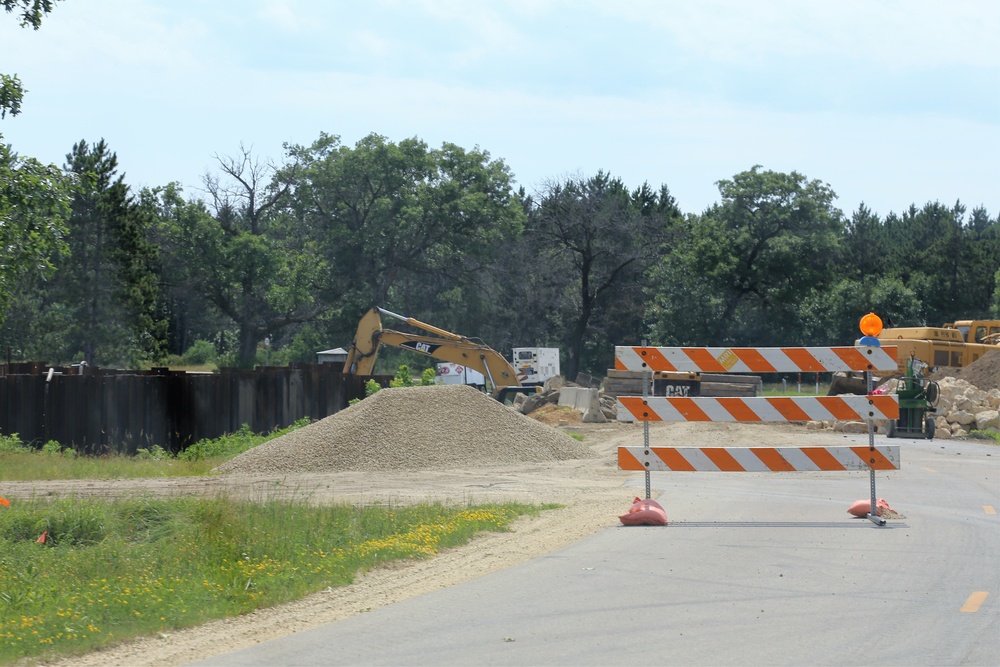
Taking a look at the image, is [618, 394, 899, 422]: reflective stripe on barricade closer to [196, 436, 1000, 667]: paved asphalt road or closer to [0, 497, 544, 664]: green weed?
[196, 436, 1000, 667]: paved asphalt road

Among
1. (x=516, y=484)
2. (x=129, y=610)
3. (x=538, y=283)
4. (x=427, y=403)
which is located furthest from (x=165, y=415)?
(x=538, y=283)

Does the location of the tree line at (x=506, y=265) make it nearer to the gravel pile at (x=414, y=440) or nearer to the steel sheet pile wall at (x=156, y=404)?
the steel sheet pile wall at (x=156, y=404)

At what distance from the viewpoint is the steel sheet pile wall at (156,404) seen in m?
24.5

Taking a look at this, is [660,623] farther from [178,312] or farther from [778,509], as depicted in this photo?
[178,312]

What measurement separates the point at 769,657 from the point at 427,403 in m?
15.8

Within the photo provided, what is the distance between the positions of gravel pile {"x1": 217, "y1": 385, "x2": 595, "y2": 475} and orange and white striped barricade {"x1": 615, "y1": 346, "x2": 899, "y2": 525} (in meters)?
9.26

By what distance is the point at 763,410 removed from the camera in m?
11.9

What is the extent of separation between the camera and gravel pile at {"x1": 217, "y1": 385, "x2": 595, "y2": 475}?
2033 cm

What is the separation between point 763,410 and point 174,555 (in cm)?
657

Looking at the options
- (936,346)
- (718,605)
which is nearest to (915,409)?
(936,346)

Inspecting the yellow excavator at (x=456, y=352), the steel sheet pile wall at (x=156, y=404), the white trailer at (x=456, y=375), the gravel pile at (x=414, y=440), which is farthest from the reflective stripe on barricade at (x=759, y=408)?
the white trailer at (x=456, y=375)

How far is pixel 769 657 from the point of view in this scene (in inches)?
251

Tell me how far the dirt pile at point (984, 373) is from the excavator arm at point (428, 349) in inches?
597

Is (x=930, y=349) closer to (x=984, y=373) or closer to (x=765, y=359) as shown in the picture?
(x=984, y=373)
